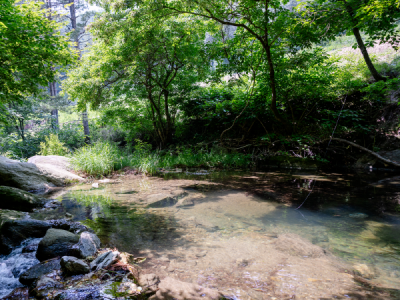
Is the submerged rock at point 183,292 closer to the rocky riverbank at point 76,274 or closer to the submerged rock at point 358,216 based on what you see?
the rocky riverbank at point 76,274

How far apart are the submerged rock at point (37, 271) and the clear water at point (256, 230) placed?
0.71 m

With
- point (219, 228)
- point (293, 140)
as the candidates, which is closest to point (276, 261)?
point (219, 228)

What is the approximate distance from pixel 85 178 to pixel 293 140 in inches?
275

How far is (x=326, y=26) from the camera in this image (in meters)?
5.71

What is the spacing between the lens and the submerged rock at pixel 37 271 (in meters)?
2.17

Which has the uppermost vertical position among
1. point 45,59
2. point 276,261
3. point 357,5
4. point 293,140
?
point 357,5

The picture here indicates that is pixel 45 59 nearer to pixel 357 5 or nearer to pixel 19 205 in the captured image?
pixel 19 205

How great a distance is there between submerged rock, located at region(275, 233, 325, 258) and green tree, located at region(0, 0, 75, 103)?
6.11 m

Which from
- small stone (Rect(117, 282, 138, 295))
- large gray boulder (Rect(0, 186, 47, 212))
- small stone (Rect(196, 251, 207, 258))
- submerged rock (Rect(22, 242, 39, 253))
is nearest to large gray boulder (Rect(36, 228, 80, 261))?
submerged rock (Rect(22, 242, 39, 253))

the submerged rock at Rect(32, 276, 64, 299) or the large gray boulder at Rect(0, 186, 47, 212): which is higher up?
the large gray boulder at Rect(0, 186, 47, 212)

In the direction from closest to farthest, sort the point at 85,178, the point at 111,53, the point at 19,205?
the point at 19,205 < the point at 85,178 < the point at 111,53

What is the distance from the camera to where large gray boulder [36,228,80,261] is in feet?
8.42

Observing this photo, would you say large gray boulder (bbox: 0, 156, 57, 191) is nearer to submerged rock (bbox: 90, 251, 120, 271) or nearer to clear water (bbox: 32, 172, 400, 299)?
clear water (bbox: 32, 172, 400, 299)

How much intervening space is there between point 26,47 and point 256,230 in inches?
240
